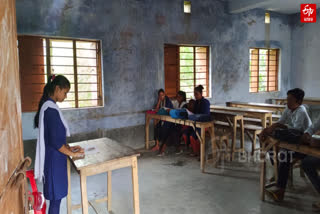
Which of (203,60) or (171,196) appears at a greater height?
(203,60)

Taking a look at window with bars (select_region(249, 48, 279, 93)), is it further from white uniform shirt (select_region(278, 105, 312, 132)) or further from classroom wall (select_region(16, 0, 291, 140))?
white uniform shirt (select_region(278, 105, 312, 132))

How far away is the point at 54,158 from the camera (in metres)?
2.25

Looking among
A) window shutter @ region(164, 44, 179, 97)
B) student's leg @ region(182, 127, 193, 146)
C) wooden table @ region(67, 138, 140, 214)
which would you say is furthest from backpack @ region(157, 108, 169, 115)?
wooden table @ region(67, 138, 140, 214)

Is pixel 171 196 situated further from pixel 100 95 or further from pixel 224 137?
pixel 100 95

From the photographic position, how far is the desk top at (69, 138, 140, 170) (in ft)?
7.30

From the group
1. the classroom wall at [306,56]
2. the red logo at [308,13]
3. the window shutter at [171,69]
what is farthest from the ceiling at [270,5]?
the window shutter at [171,69]

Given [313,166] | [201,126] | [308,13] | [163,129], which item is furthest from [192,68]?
[308,13]

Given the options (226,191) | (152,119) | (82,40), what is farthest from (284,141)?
(82,40)

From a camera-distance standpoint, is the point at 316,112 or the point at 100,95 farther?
the point at 316,112

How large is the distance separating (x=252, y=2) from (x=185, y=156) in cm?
428

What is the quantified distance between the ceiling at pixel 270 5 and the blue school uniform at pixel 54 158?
596 cm

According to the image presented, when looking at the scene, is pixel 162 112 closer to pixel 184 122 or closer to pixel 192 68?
pixel 184 122

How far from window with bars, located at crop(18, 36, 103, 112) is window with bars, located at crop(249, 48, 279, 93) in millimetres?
4950

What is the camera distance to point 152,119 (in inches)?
242
